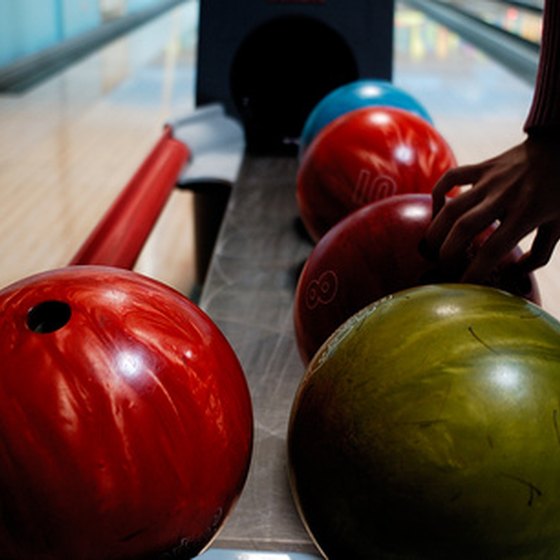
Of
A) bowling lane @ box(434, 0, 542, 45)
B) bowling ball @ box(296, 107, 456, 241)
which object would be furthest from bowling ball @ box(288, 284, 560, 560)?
bowling lane @ box(434, 0, 542, 45)

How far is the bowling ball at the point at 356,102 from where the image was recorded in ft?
5.50

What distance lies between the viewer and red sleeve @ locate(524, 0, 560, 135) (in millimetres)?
853

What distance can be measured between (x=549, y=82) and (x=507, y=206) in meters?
0.14

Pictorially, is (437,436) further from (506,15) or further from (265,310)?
(506,15)

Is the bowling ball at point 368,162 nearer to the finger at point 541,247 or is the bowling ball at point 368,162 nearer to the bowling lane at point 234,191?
the bowling lane at point 234,191

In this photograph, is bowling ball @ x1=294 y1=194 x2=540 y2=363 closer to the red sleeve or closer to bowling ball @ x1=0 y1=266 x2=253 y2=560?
the red sleeve

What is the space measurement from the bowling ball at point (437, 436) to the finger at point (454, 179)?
176 millimetres

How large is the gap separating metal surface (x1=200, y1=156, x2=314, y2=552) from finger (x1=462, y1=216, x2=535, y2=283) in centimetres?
30

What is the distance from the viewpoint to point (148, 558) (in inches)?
28.3

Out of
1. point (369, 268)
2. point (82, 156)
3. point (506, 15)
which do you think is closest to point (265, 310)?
point (369, 268)

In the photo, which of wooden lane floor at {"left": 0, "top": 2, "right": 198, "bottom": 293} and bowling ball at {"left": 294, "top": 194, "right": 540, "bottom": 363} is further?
wooden lane floor at {"left": 0, "top": 2, "right": 198, "bottom": 293}

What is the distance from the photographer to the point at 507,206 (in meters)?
0.82

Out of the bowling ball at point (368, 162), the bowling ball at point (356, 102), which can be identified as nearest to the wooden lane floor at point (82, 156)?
the bowling ball at point (356, 102)

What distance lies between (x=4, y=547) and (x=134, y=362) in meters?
0.17
